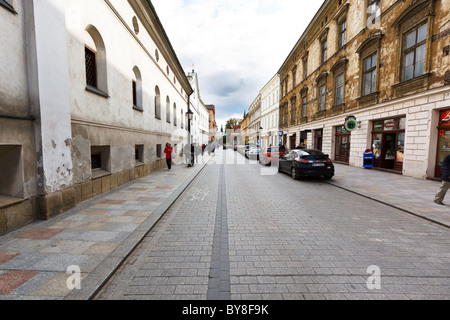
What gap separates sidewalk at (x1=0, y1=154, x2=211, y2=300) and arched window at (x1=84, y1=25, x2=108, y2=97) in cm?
396

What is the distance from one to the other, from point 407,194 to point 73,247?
9512 millimetres

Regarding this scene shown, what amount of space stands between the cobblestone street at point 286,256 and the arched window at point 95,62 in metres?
5.11

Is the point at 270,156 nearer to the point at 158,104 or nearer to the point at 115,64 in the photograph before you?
the point at 158,104

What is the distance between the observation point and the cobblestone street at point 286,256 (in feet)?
8.14

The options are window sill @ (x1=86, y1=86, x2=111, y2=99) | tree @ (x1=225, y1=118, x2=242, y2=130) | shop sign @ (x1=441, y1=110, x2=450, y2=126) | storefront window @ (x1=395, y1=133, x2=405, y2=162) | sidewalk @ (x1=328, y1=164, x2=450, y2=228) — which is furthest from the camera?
tree @ (x1=225, y1=118, x2=242, y2=130)

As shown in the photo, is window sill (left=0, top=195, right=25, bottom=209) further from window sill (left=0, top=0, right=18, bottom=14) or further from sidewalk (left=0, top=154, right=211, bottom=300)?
window sill (left=0, top=0, right=18, bottom=14)

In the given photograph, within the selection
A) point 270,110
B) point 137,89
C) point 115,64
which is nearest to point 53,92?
point 115,64

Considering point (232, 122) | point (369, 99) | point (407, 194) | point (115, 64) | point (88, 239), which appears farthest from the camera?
point (232, 122)

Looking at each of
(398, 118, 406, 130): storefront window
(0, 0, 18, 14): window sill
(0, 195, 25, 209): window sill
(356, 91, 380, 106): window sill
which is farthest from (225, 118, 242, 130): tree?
(0, 195, 25, 209): window sill

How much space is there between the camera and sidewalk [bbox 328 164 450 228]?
5227 millimetres

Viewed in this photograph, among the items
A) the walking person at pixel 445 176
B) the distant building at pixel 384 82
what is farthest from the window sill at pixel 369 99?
the walking person at pixel 445 176

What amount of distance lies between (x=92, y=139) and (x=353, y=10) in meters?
18.6

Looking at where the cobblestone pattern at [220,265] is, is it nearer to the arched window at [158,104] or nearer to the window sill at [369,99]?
the arched window at [158,104]

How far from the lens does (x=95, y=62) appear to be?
23.4 feet
